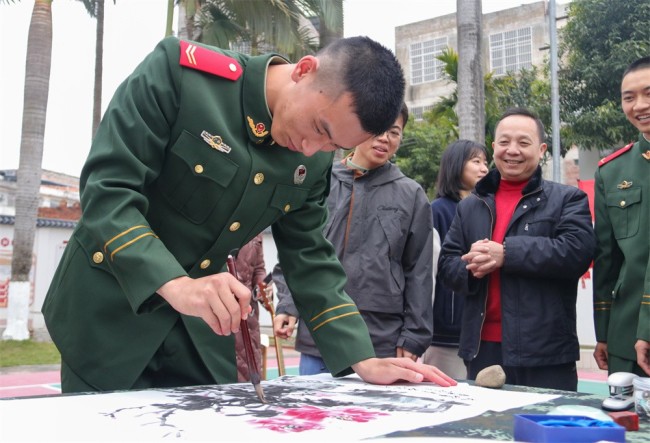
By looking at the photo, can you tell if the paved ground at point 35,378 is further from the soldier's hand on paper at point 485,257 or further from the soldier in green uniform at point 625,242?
the soldier in green uniform at point 625,242

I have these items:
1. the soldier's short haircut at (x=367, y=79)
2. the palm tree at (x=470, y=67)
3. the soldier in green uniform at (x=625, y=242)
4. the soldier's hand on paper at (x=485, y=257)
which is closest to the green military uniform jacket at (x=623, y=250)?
the soldier in green uniform at (x=625, y=242)

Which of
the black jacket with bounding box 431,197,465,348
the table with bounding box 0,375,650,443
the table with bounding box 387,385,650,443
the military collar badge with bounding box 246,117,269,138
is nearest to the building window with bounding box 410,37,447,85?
the black jacket with bounding box 431,197,465,348

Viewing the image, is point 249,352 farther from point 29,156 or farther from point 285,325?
point 29,156

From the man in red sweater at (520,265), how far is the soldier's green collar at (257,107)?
1.24 m

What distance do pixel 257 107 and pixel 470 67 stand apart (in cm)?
644

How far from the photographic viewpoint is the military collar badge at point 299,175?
1740mm

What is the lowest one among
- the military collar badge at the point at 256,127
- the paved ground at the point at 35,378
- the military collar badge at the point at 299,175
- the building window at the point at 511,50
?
the paved ground at the point at 35,378

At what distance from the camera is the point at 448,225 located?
3.50m

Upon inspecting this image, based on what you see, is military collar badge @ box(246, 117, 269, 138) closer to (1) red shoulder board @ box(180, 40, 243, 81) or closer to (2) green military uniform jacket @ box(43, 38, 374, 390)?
(2) green military uniform jacket @ box(43, 38, 374, 390)

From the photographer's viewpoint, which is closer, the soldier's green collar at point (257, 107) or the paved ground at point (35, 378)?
the soldier's green collar at point (257, 107)

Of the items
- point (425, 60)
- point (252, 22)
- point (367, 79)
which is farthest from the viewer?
point (425, 60)

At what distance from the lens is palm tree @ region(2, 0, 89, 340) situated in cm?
1066

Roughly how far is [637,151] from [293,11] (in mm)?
9444

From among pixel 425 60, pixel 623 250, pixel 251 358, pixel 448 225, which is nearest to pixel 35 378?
pixel 448 225
